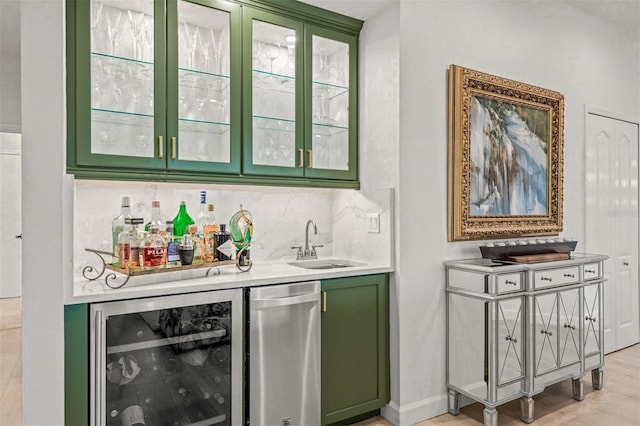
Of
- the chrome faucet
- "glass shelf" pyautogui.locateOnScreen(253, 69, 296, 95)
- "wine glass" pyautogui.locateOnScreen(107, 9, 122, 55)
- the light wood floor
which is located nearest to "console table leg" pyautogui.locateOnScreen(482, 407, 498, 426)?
the light wood floor

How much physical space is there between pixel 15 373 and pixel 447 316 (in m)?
2.33

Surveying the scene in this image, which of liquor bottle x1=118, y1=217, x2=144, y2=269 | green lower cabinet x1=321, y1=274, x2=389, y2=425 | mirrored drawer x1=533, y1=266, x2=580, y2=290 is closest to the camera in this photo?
liquor bottle x1=118, y1=217, x2=144, y2=269

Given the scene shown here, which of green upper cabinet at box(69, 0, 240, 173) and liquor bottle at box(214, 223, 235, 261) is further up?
green upper cabinet at box(69, 0, 240, 173)

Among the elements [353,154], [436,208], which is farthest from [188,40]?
[436,208]

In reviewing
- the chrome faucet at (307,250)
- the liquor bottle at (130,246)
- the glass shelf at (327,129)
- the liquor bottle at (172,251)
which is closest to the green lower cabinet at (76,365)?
the liquor bottle at (130,246)

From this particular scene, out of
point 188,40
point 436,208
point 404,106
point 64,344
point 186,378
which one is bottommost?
point 186,378

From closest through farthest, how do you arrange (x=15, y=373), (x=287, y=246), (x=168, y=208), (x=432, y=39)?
(x=15, y=373) < (x=168, y=208) < (x=432, y=39) < (x=287, y=246)

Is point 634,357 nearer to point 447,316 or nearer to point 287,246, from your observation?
point 447,316

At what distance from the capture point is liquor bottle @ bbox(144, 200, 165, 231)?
7.10ft

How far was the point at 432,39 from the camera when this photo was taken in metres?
2.69

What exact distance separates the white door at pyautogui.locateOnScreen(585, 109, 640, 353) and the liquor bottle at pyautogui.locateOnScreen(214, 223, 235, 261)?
3.03m

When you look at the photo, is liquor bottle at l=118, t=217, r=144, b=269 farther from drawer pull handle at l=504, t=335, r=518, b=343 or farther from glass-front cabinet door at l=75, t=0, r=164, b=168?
drawer pull handle at l=504, t=335, r=518, b=343

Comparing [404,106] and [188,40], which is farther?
[404,106]

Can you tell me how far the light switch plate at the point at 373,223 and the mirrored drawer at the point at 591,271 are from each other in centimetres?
150
